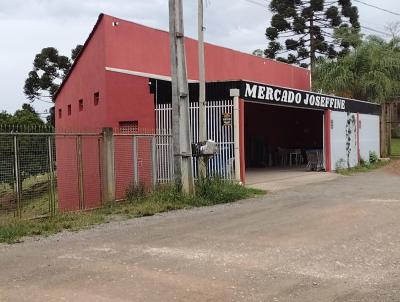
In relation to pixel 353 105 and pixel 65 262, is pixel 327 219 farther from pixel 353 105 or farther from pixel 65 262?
pixel 353 105

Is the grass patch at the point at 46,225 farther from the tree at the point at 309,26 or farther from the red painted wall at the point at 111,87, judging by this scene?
the tree at the point at 309,26

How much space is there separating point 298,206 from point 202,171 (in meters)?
3.03

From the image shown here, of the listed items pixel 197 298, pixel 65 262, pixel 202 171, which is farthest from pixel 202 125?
pixel 197 298

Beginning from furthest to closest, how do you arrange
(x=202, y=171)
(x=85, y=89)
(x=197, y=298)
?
(x=85, y=89) < (x=202, y=171) < (x=197, y=298)

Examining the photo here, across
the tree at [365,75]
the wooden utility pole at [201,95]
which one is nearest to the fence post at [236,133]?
the wooden utility pole at [201,95]

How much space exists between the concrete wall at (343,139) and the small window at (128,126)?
937 centimetres

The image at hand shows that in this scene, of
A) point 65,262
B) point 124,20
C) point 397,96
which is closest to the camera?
point 65,262

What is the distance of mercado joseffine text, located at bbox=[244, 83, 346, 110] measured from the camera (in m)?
18.8

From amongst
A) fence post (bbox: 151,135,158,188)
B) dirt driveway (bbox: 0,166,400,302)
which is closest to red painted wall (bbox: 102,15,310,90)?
fence post (bbox: 151,135,158,188)

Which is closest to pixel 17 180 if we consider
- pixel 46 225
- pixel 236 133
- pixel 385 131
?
pixel 46 225

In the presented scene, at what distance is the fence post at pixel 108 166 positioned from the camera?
552 inches

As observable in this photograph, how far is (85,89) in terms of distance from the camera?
75.2 ft

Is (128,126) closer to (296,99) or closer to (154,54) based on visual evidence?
(154,54)

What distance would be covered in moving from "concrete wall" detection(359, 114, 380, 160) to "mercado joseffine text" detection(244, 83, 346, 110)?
9.16 ft
